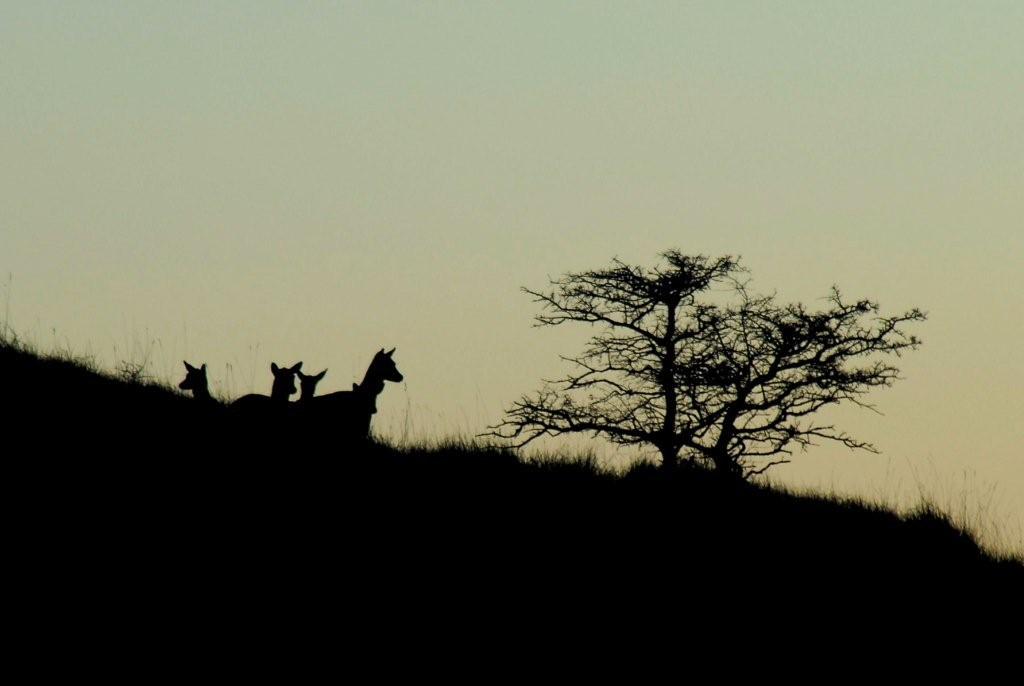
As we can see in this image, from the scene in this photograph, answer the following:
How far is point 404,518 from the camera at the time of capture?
499 inches

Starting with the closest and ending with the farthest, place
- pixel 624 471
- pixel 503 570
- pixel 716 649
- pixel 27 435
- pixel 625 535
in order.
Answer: pixel 716 649, pixel 503 570, pixel 625 535, pixel 27 435, pixel 624 471

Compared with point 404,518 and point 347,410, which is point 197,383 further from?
point 404,518

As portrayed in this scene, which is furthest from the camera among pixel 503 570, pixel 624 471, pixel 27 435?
pixel 624 471

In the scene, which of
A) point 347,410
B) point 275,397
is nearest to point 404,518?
point 347,410

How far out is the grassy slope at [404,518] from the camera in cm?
1144

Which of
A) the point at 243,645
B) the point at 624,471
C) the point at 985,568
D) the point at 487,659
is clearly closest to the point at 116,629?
the point at 243,645

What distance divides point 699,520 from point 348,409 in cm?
476

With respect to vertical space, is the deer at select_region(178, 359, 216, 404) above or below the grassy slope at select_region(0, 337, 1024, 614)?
above

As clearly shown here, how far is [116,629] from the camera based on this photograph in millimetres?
9586

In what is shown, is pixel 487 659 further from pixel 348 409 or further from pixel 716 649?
pixel 348 409

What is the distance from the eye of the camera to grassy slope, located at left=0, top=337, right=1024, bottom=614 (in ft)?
37.5

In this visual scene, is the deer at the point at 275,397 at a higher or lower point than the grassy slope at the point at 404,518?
higher

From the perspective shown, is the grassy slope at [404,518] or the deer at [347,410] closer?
the grassy slope at [404,518]

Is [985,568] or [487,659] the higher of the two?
[985,568]
